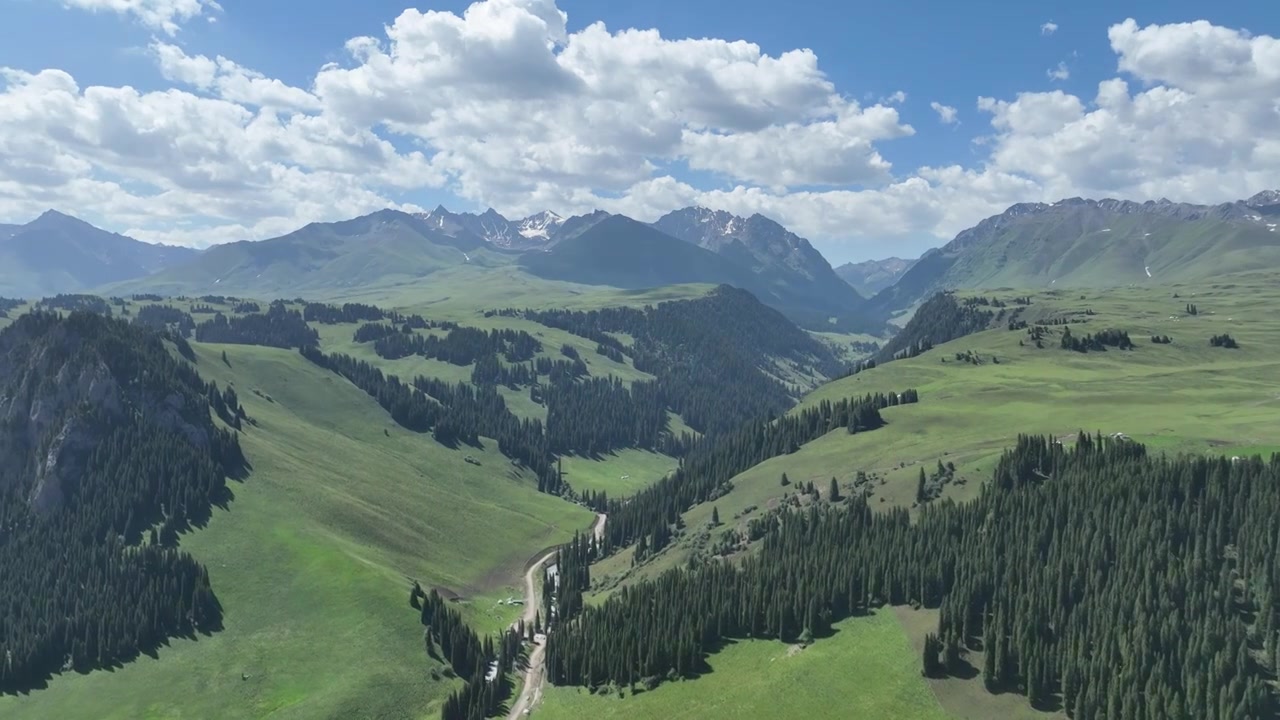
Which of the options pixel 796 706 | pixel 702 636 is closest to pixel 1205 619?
pixel 796 706

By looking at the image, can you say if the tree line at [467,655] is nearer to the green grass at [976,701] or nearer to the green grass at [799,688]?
the green grass at [799,688]

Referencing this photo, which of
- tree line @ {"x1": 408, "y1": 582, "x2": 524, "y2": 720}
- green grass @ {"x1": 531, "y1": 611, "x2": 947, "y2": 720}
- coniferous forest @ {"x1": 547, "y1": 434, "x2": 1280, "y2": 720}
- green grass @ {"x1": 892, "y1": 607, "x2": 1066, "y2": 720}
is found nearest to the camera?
coniferous forest @ {"x1": 547, "y1": 434, "x2": 1280, "y2": 720}

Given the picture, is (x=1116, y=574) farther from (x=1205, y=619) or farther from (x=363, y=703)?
(x=363, y=703)

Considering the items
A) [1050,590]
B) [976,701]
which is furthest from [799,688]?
[1050,590]

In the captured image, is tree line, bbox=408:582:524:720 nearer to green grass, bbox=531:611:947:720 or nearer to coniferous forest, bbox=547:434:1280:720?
green grass, bbox=531:611:947:720

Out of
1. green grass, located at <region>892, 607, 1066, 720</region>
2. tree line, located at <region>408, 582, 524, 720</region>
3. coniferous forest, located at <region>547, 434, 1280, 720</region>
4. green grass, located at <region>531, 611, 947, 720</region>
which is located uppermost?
coniferous forest, located at <region>547, 434, 1280, 720</region>

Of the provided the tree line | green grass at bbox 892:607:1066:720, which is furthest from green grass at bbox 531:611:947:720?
the tree line
